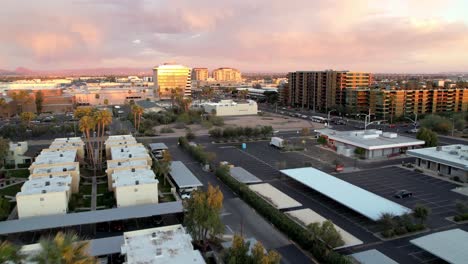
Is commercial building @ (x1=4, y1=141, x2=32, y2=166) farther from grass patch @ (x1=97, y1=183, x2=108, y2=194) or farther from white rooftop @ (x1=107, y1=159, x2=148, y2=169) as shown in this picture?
white rooftop @ (x1=107, y1=159, x2=148, y2=169)

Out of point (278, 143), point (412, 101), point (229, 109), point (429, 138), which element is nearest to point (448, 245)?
point (429, 138)

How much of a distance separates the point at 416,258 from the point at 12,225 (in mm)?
27834

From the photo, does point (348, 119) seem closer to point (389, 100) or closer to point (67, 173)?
point (389, 100)

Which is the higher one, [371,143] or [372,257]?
[371,143]

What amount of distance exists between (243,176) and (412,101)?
2719 inches

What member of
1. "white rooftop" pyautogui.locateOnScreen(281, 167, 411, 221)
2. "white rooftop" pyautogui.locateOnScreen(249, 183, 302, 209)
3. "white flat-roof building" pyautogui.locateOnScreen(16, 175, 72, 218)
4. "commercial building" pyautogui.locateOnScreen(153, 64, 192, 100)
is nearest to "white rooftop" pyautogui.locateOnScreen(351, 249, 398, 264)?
"white rooftop" pyautogui.locateOnScreen(281, 167, 411, 221)

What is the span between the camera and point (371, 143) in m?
52.9

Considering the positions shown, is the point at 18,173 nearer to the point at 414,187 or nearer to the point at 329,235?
the point at 329,235

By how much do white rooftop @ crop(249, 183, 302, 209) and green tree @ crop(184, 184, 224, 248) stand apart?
8.36 metres

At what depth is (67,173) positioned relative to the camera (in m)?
35.3

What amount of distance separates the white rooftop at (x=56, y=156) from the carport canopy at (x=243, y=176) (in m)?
17.8

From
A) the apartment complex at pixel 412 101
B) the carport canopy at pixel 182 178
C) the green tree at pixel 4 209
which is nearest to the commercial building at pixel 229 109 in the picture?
the apartment complex at pixel 412 101

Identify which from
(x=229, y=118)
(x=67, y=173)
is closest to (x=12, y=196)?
(x=67, y=173)

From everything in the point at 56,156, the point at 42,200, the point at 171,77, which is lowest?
the point at 42,200
